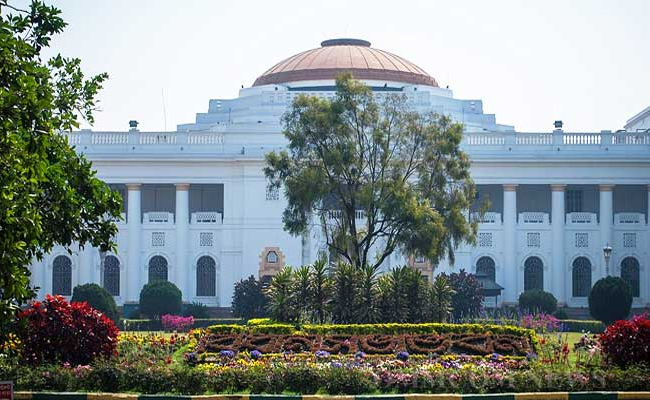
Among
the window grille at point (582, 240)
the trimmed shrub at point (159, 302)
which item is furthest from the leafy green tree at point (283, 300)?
the window grille at point (582, 240)

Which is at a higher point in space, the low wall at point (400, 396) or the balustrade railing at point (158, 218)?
the balustrade railing at point (158, 218)

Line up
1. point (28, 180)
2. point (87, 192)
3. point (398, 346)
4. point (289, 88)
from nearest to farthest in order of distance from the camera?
point (28, 180)
point (87, 192)
point (398, 346)
point (289, 88)

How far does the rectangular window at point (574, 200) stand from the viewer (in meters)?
69.1

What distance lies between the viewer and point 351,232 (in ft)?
142

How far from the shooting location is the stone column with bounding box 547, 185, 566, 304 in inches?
2603

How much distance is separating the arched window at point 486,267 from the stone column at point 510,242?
0.59 m

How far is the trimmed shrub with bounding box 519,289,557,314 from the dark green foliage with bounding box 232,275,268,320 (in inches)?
461

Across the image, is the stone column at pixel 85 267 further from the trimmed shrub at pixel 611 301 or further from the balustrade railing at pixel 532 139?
the trimmed shrub at pixel 611 301

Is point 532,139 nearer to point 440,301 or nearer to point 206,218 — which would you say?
point 206,218

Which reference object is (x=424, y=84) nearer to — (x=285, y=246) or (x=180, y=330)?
(x=285, y=246)

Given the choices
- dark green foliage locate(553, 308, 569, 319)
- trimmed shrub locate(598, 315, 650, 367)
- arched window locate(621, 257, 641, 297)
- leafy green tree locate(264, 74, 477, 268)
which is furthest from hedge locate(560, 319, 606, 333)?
trimmed shrub locate(598, 315, 650, 367)

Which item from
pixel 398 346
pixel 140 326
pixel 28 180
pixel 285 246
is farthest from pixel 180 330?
pixel 28 180

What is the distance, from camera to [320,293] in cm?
3719

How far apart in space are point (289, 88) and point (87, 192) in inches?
1901
